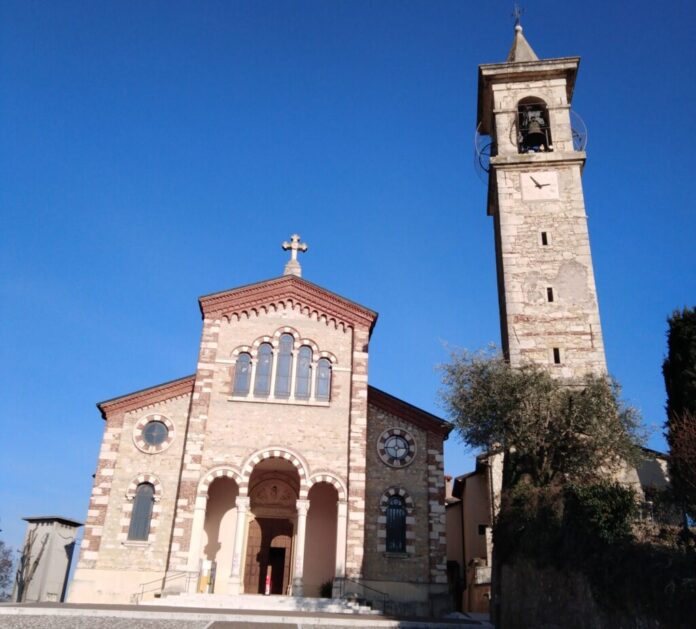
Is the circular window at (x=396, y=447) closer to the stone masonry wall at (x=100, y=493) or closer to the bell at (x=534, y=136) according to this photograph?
the stone masonry wall at (x=100, y=493)

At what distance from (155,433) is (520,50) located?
75.4 feet

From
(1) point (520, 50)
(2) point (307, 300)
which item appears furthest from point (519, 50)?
(2) point (307, 300)

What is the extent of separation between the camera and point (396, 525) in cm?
2330

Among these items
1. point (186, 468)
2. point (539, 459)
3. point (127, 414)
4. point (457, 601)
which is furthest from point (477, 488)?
point (127, 414)

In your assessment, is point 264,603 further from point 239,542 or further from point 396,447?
point 396,447

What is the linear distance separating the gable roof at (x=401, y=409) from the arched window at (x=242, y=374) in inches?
188

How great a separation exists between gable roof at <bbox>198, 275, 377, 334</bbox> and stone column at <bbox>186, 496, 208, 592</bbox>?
24.8 feet

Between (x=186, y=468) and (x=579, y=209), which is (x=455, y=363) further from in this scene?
(x=186, y=468)

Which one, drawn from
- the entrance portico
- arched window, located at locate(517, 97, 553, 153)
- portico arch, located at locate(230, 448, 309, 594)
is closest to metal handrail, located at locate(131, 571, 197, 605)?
the entrance portico

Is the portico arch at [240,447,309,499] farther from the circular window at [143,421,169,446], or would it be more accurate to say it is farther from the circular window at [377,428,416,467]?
the circular window at [143,421,169,446]

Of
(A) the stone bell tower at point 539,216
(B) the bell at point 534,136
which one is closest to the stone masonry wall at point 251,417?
(A) the stone bell tower at point 539,216

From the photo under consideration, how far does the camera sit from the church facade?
21781 mm

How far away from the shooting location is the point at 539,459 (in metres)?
18.5

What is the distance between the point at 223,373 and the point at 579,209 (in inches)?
586
